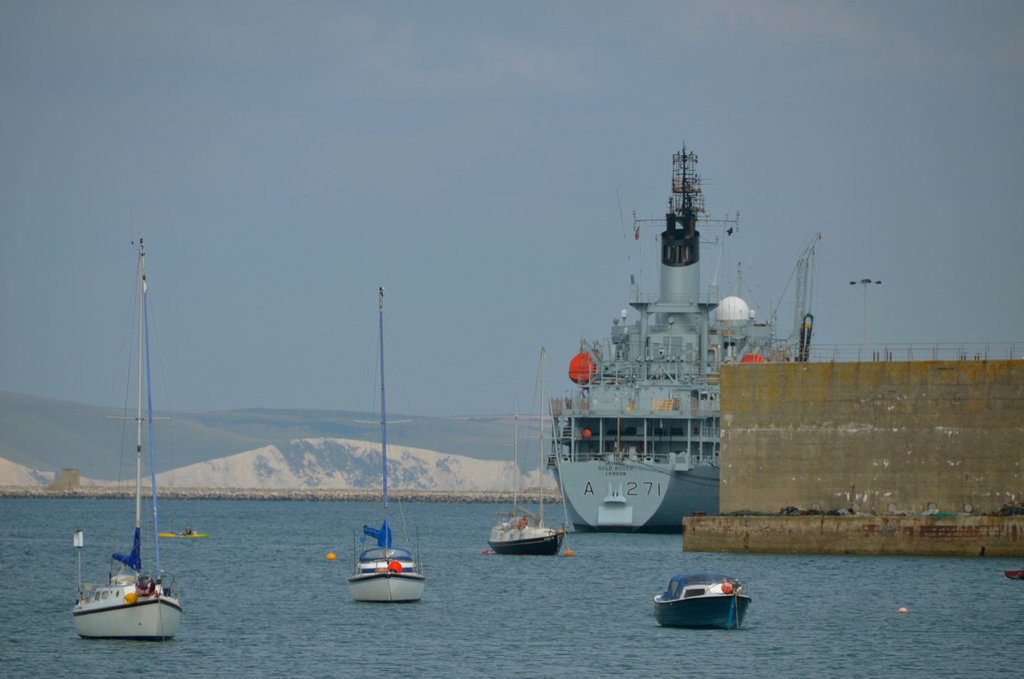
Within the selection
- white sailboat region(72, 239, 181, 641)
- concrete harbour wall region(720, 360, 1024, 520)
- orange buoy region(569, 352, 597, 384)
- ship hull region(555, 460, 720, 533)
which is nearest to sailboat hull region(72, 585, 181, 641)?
white sailboat region(72, 239, 181, 641)

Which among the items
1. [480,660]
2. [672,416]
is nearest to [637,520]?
[672,416]

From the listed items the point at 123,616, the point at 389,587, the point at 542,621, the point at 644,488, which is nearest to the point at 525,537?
the point at 644,488

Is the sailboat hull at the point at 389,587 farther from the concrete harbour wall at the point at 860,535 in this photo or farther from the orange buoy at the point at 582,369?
the orange buoy at the point at 582,369

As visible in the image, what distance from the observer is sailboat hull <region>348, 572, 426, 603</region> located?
52.0 m

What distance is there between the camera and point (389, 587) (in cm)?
5212

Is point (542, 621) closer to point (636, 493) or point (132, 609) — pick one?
point (132, 609)

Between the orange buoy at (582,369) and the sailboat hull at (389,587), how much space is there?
159 ft

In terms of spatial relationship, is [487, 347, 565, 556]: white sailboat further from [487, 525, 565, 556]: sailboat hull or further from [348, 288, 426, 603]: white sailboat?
[348, 288, 426, 603]: white sailboat

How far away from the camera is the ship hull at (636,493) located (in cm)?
8719

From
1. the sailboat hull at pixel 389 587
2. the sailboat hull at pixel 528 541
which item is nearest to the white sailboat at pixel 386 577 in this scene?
the sailboat hull at pixel 389 587

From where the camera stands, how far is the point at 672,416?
90.5 metres

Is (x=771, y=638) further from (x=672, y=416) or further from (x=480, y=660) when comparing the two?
(x=672, y=416)

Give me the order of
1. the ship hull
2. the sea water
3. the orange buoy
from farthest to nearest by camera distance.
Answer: the orange buoy, the ship hull, the sea water

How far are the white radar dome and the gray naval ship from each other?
0.09 metres
